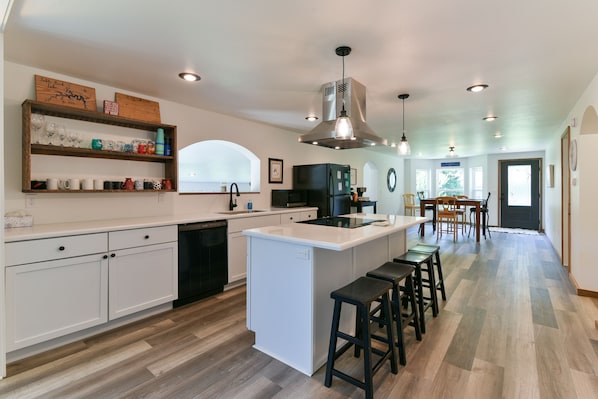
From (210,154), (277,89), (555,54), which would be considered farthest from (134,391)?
(210,154)

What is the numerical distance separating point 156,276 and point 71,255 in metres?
0.72

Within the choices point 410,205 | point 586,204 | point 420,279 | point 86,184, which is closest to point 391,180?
point 410,205

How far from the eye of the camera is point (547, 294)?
10.8 feet

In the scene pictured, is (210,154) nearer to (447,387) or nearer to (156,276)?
(156,276)

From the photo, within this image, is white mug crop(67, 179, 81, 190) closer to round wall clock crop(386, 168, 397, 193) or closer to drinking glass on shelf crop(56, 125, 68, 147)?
drinking glass on shelf crop(56, 125, 68, 147)

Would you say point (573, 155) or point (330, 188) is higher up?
point (573, 155)

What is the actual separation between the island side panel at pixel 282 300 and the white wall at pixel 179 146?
5.56ft

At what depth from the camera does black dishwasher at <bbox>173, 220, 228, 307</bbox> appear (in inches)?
117

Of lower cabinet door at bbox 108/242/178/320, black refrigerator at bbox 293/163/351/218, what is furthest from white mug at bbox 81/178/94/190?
black refrigerator at bbox 293/163/351/218

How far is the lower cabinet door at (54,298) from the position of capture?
200 centimetres

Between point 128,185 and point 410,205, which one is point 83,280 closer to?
point 128,185

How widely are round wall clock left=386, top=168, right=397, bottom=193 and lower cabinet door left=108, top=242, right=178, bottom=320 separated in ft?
24.8

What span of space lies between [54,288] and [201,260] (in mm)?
1227

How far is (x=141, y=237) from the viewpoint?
2.63 metres
